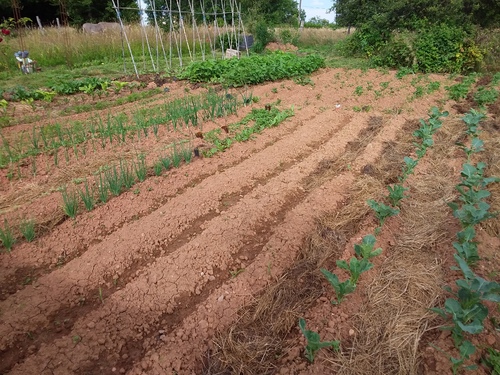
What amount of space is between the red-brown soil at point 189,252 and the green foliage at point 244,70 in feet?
11.8

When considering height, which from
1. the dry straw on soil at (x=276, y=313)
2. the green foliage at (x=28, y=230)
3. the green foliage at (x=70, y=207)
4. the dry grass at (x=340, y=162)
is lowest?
the dry straw on soil at (x=276, y=313)

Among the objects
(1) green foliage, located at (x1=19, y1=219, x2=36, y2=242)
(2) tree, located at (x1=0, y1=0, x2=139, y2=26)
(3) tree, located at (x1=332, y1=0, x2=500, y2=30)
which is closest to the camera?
(1) green foliage, located at (x1=19, y1=219, x2=36, y2=242)

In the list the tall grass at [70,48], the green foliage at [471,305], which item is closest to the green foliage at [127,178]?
the green foliage at [471,305]

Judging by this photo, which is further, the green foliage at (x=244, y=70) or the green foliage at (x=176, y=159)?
the green foliage at (x=244, y=70)

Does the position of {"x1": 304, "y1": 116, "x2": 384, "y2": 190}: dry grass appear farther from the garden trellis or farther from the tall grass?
the tall grass

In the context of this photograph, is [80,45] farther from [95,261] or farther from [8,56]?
[95,261]

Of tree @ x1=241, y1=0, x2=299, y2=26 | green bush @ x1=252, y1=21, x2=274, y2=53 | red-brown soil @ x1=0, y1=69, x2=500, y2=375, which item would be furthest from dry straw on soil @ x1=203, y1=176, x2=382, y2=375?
tree @ x1=241, y1=0, x2=299, y2=26

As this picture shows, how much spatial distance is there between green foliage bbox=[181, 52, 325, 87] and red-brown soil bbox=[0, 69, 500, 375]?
11.8 feet

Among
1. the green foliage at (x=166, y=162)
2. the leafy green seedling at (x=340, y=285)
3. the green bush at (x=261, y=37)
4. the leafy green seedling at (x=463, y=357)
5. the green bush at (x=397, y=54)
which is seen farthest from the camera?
the green bush at (x=261, y=37)

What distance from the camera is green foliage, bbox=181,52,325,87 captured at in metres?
8.34

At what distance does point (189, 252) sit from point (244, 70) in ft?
22.0

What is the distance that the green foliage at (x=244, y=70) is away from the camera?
8336 mm

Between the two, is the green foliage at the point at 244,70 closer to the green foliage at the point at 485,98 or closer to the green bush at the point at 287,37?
the green foliage at the point at 485,98

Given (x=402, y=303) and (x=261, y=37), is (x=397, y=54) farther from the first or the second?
(x=402, y=303)
